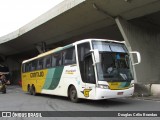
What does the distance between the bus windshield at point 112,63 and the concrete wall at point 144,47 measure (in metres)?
11.1

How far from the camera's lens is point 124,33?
2491 centimetres

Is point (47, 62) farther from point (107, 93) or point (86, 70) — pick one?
point (107, 93)

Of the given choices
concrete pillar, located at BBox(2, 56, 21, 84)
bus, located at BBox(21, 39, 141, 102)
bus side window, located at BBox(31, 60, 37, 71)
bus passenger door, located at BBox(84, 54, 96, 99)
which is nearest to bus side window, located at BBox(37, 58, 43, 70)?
bus side window, located at BBox(31, 60, 37, 71)

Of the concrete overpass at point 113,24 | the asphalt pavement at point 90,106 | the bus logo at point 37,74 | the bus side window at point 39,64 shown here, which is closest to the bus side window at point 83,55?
the asphalt pavement at point 90,106

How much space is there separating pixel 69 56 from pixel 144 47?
41.8ft

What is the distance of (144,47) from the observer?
1038 inches

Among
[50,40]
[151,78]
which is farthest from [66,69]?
[50,40]

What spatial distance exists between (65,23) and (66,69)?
14.3 metres

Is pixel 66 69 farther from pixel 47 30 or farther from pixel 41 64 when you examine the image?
pixel 47 30

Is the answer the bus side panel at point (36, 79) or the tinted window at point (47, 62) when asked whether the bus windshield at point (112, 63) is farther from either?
the bus side panel at point (36, 79)

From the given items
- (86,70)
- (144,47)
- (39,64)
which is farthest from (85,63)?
(144,47)

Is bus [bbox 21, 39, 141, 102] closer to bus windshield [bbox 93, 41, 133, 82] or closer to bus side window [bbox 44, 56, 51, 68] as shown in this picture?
bus windshield [bbox 93, 41, 133, 82]

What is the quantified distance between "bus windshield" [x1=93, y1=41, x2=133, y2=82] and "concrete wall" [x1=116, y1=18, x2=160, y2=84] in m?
11.1

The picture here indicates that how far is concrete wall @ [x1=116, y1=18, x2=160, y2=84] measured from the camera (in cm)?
2491
